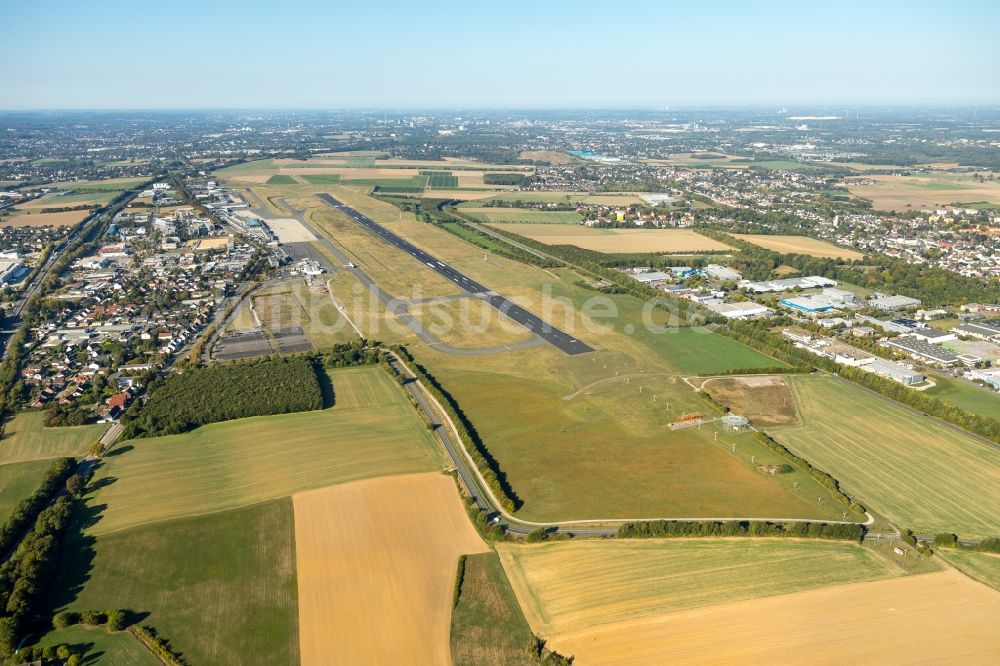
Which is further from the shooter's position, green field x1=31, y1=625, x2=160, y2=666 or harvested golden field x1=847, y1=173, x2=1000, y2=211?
harvested golden field x1=847, y1=173, x2=1000, y2=211

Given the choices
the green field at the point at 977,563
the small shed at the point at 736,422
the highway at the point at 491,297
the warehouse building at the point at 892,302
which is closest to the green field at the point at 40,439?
the highway at the point at 491,297

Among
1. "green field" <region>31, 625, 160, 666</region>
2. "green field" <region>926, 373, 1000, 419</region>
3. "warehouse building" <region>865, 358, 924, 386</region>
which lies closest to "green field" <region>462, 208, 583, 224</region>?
"warehouse building" <region>865, 358, 924, 386</region>

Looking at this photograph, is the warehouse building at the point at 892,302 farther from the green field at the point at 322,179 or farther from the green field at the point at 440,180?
the green field at the point at 322,179

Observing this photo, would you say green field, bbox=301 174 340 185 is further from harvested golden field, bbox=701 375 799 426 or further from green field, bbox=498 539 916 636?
green field, bbox=498 539 916 636

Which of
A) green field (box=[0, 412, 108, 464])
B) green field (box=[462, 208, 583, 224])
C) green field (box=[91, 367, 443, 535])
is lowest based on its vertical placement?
green field (box=[91, 367, 443, 535])

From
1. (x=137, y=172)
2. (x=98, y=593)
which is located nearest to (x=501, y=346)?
(x=98, y=593)

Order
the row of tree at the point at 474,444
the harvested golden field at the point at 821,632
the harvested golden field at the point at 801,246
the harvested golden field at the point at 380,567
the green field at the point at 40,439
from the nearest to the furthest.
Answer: the harvested golden field at the point at 821,632 < the harvested golden field at the point at 380,567 < the row of tree at the point at 474,444 < the green field at the point at 40,439 < the harvested golden field at the point at 801,246
